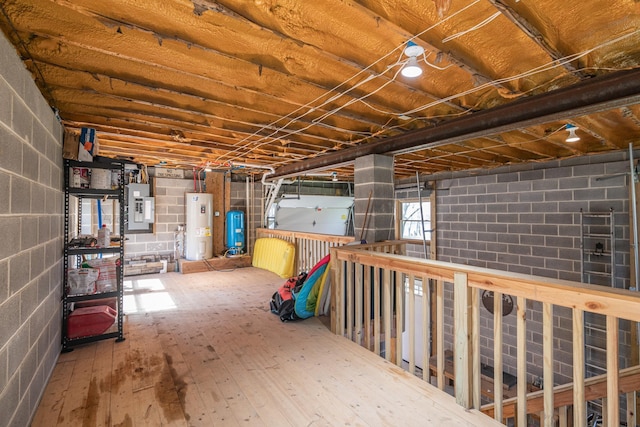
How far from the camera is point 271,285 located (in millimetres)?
5258

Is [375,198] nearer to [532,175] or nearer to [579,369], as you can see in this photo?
[579,369]

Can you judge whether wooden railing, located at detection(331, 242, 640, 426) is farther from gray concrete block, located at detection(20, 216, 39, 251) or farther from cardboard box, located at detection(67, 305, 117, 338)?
gray concrete block, located at detection(20, 216, 39, 251)

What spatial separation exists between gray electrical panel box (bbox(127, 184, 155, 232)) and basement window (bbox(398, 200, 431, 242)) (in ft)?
18.4

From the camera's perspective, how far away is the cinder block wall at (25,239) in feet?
4.88

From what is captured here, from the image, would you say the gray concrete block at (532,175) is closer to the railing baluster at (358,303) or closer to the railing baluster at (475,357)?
the railing baluster at (358,303)

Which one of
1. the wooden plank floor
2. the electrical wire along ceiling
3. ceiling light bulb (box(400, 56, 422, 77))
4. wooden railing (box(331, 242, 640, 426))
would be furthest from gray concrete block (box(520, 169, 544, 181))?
ceiling light bulb (box(400, 56, 422, 77))

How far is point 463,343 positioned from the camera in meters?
2.03

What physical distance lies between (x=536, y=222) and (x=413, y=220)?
2.48m

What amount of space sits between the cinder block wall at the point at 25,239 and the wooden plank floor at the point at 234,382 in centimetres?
35

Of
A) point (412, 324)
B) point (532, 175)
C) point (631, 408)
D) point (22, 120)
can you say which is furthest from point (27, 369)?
point (532, 175)

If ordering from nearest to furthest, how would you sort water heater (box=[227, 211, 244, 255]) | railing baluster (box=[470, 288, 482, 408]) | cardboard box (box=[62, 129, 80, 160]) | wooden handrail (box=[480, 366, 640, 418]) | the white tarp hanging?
railing baluster (box=[470, 288, 482, 408]) → wooden handrail (box=[480, 366, 640, 418]) → cardboard box (box=[62, 129, 80, 160]) → water heater (box=[227, 211, 244, 255]) → the white tarp hanging

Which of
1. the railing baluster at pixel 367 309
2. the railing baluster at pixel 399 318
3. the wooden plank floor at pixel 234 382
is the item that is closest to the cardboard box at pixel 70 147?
the wooden plank floor at pixel 234 382

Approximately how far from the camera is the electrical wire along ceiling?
1.57 meters

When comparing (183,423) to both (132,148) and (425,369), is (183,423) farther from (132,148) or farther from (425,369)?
(132,148)
